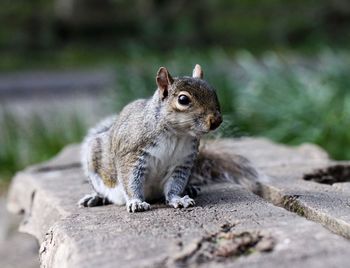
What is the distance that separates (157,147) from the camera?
255 centimetres

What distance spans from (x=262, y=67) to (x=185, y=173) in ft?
12.2

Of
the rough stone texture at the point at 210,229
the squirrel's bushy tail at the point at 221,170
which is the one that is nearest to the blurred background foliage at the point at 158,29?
the squirrel's bushy tail at the point at 221,170

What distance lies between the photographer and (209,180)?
3.04 meters

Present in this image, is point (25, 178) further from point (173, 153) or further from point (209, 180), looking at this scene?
point (173, 153)

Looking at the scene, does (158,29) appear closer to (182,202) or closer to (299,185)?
(299,185)

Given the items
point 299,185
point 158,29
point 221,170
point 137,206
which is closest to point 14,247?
point 221,170

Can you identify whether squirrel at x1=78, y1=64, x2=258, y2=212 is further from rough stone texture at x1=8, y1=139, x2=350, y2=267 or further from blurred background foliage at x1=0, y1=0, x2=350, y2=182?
blurred background foliage at x1=0, y1=0, x2=350, y2=182

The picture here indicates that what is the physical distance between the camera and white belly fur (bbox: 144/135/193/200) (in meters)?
2.55

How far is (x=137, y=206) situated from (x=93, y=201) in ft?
1.07

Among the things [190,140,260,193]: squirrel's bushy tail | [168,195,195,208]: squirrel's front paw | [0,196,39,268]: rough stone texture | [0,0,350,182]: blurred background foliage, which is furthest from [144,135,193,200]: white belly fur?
[0,0,350,182]: blurred background foliage

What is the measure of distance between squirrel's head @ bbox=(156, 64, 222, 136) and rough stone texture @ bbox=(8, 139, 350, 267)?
0.28m

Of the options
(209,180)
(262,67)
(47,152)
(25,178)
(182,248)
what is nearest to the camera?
(182,248)

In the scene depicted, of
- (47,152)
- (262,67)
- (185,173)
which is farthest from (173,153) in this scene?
(262,67)

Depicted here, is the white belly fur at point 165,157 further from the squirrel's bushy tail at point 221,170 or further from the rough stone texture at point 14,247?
the rough stone texture at point 14,247
